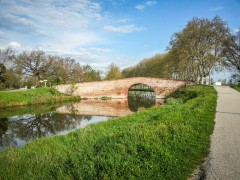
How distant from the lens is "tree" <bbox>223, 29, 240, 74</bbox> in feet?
122

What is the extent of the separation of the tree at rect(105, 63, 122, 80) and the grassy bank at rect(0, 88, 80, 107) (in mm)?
26241

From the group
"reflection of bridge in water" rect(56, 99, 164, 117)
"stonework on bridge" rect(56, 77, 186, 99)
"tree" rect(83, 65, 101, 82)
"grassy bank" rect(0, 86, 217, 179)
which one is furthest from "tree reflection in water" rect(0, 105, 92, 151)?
"tree" rect(83, 65, 101, 82)

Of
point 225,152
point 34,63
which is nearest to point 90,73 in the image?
point 34,63

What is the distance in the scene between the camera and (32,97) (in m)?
30.9

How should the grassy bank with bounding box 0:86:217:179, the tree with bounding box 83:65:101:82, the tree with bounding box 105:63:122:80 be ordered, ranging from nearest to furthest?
the grassy bank with bounding box 0:86:217:179 < the tree with bounding box 83:65:101:82 < the tree with bounding box 105:63:122:80

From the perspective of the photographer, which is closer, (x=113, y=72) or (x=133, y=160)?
(x=133, y=160)

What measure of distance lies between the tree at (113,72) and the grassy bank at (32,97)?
86.1 ft

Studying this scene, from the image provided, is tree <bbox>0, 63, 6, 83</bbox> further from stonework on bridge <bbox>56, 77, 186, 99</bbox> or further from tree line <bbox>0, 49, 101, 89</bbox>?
stonework on bridge <bbox>56, 77, 186, 99</bbox>

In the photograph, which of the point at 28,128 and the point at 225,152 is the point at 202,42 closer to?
the point at 28,128

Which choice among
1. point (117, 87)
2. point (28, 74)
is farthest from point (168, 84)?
point (28, 74)

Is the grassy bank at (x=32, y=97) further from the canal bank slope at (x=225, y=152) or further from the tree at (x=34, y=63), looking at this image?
the canal bank slope at (x=225, y=152)

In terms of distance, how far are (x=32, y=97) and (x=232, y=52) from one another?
28972 millimetres

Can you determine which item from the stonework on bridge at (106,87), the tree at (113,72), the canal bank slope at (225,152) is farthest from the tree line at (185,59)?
the canal bank slope at (225,152)

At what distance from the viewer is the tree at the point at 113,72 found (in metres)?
62.1
